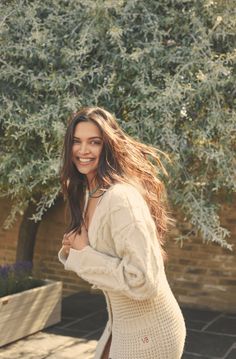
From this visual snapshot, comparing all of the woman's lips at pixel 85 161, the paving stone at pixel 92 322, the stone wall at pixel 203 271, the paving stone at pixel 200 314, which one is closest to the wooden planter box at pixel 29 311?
the paving stone at pixel 92 322

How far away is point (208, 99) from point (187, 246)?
2.45 m

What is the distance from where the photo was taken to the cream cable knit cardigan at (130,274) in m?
1.66

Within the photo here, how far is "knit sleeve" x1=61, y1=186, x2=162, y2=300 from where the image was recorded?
64.9 inches

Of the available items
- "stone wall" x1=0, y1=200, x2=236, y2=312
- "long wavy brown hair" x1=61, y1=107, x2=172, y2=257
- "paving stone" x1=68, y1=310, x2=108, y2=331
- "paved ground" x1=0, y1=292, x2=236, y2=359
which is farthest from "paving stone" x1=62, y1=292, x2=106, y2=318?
"long wavy brown hair" x1=61, y1=107, x2=172, y2=257

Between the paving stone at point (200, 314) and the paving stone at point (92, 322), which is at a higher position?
the paving stone at point (200, 314)

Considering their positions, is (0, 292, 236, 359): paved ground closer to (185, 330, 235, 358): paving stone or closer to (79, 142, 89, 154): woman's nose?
(185, 330, 235, 358): paving stone

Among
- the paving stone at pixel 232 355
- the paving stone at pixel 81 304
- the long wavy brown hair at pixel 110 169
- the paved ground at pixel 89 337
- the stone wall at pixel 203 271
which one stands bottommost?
the paving stone at pixel 81 304

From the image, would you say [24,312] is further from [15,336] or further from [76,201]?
[76,201]

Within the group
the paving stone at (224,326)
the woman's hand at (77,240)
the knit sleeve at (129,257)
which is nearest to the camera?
the knit sleeve at (129,257)

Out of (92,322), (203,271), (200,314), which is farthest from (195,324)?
(92,322)

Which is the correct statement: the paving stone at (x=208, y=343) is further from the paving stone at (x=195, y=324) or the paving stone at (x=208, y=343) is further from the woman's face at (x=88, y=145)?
the woman's face at (x=88, y=145)

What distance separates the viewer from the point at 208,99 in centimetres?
457

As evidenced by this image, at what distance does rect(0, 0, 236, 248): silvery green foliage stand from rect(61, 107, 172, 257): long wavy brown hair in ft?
6.87

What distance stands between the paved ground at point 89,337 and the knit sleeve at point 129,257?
10.3ft
